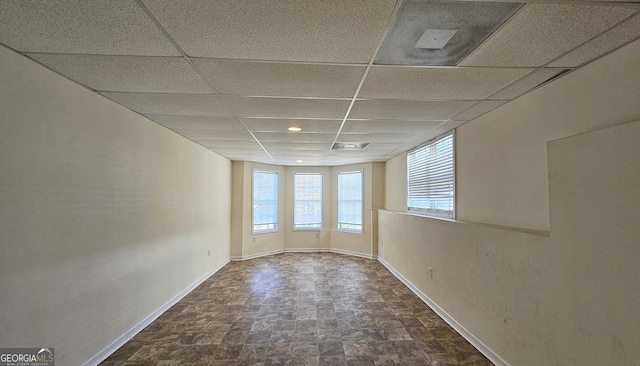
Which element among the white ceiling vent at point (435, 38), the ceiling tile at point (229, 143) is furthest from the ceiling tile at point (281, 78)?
the ceiling tile at point (229, 143)

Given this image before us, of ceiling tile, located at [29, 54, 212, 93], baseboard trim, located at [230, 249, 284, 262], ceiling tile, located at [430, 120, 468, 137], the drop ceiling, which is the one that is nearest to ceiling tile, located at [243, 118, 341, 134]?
the drop ceiling

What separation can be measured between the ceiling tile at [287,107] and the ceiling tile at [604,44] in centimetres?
152

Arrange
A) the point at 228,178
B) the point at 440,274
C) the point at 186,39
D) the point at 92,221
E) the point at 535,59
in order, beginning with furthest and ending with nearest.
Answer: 1. the point at 228,178
2. the point at 440,274
3. the point at 92,221
4. the point at 535,59
5. the point at 186,39

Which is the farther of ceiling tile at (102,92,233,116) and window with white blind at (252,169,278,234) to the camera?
window with white blind at (252,169,278,234)

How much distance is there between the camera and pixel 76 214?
7.16ft

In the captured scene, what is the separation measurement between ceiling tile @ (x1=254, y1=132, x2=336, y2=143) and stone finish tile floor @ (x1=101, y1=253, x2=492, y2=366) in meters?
2.31

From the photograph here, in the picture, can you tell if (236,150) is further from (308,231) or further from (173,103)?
(308,231)

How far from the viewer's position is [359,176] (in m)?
7.17

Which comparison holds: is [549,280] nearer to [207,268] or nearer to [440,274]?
[440,274]

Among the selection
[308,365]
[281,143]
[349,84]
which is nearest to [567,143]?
[349,84]

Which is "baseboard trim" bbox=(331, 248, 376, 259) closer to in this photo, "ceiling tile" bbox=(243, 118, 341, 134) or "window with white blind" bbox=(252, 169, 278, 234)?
"window with white blind" bbox=(252, 169, 278, 234)

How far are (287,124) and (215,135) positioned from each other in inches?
48.6

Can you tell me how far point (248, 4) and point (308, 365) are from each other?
8.83ft

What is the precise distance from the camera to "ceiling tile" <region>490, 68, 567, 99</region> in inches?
76.8
